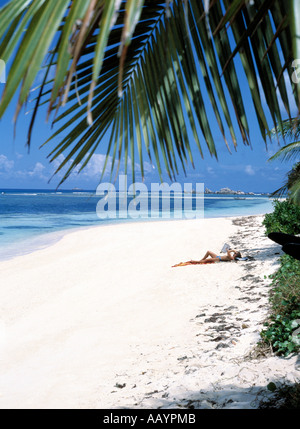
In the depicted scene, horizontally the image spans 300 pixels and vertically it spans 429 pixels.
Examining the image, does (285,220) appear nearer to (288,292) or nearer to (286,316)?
(288,292)

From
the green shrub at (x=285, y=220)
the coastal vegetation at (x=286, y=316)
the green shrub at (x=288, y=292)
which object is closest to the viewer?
the coastal vegetation at (x=286, y=316)

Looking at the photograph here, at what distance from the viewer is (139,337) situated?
498cm

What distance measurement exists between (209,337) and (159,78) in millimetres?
3901

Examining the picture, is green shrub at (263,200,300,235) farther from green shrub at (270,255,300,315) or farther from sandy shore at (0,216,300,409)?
green shrub at (270,255,300,315)

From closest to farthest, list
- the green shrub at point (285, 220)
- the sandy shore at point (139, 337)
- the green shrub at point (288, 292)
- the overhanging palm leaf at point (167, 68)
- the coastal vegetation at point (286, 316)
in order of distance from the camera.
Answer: the overhanging palm leaf at point (167, 68) < the sandy shore at point (139, 337) < the coastal vegetation at point (286, 316) < the green shrub at point (288, 292) < the green shrub at point (285, 220)

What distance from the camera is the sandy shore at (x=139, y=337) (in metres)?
3.39

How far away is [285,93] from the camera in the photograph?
42.7 inches

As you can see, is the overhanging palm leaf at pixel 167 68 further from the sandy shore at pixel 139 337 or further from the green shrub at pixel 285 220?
the green shrub at pixel 285 220

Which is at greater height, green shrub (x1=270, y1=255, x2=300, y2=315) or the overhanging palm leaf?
the overhanging palm leaf

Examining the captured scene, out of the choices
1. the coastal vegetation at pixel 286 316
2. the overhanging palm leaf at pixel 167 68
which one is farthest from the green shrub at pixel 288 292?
the overhanging palm leaf at pixel 167 68

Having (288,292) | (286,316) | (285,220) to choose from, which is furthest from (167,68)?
(285,220)

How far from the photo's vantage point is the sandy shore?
3.39 meters

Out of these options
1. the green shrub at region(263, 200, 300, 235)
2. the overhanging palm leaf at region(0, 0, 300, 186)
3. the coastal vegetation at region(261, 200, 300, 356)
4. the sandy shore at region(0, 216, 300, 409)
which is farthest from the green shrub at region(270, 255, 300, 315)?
the green shrub at region(263, 200, 300, 235)
